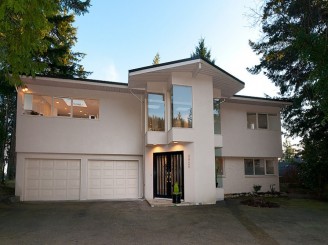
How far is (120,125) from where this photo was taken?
16547mm

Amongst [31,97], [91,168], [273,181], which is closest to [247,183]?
[273,181]

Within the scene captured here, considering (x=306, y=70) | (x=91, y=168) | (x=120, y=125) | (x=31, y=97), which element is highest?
(x=306, y=70)

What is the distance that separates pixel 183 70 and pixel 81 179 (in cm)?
740

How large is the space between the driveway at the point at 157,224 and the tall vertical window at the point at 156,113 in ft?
12.6

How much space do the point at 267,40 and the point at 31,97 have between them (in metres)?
13.3

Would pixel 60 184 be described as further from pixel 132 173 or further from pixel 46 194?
pixel 132 173

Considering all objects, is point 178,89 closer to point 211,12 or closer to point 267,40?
point 211,12

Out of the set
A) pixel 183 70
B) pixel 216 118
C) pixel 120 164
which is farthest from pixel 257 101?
pixel 120 164

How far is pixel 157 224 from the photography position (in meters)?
9.82

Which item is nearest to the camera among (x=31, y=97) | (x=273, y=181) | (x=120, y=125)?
(x=31, y=97)

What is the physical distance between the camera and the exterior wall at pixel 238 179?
18.7 meters

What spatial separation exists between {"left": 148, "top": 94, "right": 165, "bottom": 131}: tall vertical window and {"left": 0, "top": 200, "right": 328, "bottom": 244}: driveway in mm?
3826

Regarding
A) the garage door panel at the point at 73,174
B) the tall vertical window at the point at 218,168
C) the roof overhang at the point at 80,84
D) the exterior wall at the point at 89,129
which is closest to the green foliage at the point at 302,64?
the tall vertical window at the point at 218,168

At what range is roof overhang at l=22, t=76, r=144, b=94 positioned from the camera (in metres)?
15.1
